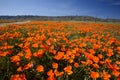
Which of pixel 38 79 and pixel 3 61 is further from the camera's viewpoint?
pixel 3 61

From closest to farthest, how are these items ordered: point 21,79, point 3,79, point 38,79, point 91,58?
point 21,79, point 3,79, point 38,79, point 91,58

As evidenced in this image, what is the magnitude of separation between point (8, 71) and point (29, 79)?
20.5 inches

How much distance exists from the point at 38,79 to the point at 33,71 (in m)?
0.24

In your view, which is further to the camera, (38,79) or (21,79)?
(38,79)

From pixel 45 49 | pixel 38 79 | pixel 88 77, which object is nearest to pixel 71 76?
pixel 88 77

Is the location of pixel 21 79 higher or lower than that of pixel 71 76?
higher

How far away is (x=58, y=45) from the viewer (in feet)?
22.0

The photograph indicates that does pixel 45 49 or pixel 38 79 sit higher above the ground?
pixel 45 49

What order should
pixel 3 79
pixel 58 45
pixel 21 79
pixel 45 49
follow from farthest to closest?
pixel 58 45 < pixel 45 49 < pixel 3 79 < pixel 21 79

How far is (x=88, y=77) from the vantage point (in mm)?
4688

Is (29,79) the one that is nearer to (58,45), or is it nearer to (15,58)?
(15,58)

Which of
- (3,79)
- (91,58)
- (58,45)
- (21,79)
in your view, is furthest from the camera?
(58,45)

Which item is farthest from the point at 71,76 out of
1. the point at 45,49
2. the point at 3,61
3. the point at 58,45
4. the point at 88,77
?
the point at 58,45

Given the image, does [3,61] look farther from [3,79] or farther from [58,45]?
[58,45]
